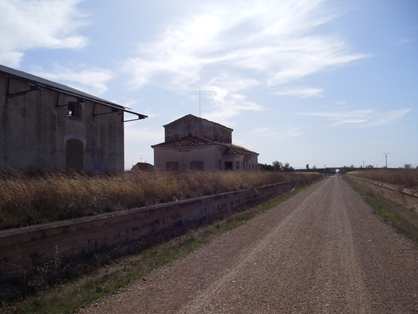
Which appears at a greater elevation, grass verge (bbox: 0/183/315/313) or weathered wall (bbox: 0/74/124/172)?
weathered wall (bbox: 0/74/124/172)

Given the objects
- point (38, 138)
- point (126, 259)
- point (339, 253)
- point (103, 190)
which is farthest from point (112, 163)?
point (339, 253)

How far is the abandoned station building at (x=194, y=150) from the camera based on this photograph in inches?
1398

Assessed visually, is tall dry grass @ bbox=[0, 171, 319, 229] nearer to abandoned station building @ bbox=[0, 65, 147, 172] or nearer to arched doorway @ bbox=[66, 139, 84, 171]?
abandoned station building @ bbox=[0, 65, 147, 172]

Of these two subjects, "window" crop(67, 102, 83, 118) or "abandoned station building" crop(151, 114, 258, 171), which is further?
"abandoned station building" crop(151, 114, 258, 171)

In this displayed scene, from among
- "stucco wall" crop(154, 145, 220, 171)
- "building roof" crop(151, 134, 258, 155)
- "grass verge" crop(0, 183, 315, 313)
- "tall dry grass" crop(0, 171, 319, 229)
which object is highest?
"building roof" crop(151, 134, 258, 155)

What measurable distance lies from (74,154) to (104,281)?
1425cm

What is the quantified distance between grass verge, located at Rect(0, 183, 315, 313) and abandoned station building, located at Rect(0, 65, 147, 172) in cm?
974

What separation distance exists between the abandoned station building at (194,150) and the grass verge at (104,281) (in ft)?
78.6

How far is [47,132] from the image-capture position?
17.4m

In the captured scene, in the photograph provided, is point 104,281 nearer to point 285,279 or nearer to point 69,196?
point 69,196

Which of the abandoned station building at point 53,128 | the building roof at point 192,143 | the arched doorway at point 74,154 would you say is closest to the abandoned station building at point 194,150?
the building roof at point 192,143

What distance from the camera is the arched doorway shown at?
18.9 m

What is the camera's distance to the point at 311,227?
446 inches

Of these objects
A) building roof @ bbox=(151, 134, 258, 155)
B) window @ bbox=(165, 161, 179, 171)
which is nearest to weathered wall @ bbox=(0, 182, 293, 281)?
building roof @ bbox=(151, 134, 258, 155)
